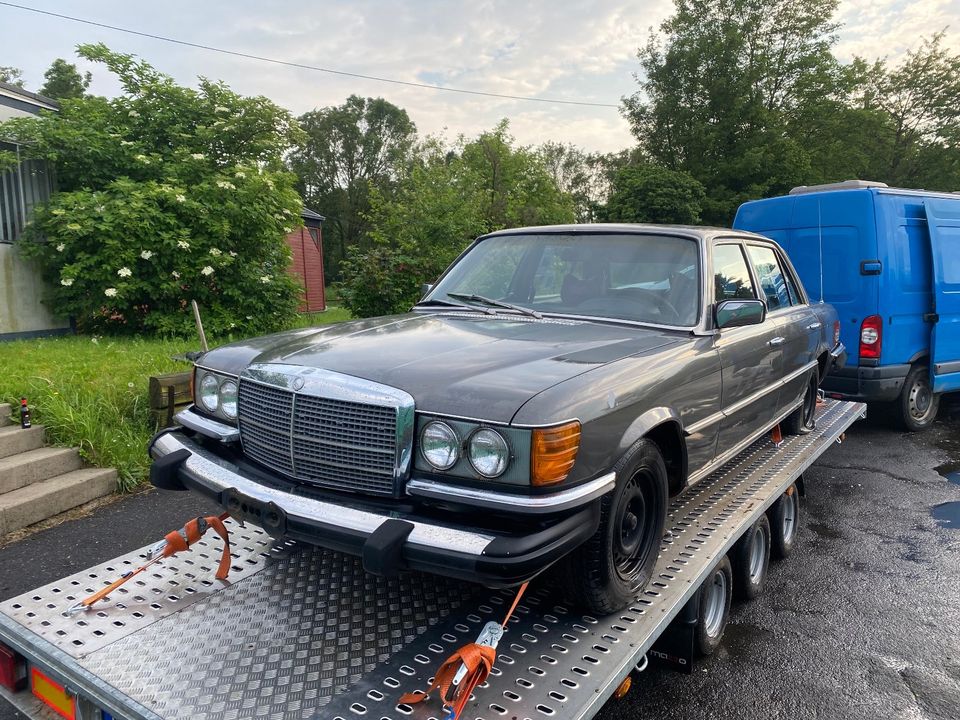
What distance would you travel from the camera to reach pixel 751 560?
3602 mm

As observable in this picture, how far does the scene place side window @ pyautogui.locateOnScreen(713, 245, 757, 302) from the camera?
3.62 metres

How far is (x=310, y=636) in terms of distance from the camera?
232 cm

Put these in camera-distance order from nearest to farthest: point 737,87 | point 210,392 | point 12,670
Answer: point 12,670 < point 210,392 < point 737,87

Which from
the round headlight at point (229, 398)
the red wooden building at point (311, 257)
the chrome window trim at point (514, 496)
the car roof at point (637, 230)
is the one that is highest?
the red wooden building at point (311, 257)

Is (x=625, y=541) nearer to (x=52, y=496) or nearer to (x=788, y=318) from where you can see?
(x=788, y=318)

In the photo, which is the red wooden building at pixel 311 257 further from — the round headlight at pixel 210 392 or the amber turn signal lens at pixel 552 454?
the amber turn signal lens at pixel 552 454

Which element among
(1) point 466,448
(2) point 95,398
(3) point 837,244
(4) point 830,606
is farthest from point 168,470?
(3) point 837,244

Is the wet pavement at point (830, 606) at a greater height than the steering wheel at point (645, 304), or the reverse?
the steering wheel at point (645, 304)

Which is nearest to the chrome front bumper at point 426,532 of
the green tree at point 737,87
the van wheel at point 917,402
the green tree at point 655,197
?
the van wheel at point 917,402

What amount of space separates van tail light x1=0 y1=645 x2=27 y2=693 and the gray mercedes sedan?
78 cm

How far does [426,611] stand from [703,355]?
172 centimetres

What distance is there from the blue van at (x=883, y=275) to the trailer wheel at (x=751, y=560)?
3.68 metres

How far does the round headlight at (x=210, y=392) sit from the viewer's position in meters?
2.95

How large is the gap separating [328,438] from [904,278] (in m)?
6.55
